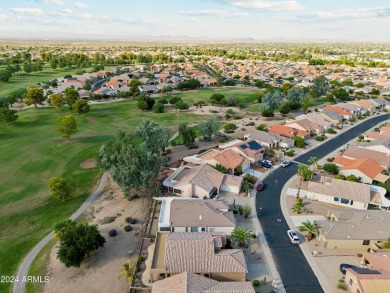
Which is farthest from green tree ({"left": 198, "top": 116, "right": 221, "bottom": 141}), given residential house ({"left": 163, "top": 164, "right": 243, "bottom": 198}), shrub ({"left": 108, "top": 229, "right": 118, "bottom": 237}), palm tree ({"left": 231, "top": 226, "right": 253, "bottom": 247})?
shrub ({"left": 108, "top": 229, "right": 118, "bottom": 237})

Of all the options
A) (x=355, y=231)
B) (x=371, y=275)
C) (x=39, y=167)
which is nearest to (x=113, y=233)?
(x=39, y=167)

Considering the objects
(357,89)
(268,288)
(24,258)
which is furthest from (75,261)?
(357,89)

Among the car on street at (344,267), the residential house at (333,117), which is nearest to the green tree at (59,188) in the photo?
the car on street at (344,267)

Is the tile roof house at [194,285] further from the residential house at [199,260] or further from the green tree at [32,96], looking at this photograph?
the green tree at [32,96]

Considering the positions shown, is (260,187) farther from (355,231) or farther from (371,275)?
(371,275)

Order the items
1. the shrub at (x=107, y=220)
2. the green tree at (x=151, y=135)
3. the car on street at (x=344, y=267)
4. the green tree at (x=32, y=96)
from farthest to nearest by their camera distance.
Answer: the green tree at (x=32, y=96) → the green tree at (x=151, y=135) → the shrub at (x=107, y=220) → the car on street at (x=344, y=267)

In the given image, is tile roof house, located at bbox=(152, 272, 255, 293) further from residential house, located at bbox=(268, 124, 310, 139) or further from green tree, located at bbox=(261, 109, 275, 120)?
green tree, located at bbox=(261, 109, 275, 120)
